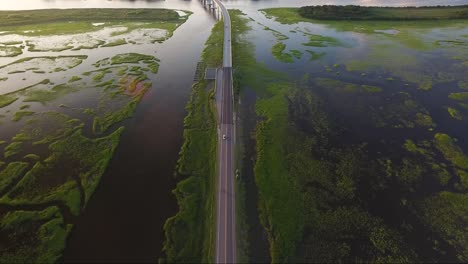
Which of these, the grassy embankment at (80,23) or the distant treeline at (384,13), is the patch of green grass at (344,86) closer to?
the grassy embankment at (80,23)

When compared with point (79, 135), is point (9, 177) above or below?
below

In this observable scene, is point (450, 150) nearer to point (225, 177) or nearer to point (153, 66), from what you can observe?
point (225, 177)

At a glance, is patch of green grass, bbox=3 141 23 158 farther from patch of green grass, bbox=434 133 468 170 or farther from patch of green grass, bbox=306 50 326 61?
patch of green grass, bbox=306 50 326 61

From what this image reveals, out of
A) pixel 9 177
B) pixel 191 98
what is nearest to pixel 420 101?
pixel 191 98

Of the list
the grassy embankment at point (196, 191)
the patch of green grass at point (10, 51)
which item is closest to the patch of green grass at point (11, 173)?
the grassy embankment at point (196, 191)

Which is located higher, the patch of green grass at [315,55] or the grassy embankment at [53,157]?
the patch of green grass at [315,55]

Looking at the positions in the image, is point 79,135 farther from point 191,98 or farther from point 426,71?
point 426,71

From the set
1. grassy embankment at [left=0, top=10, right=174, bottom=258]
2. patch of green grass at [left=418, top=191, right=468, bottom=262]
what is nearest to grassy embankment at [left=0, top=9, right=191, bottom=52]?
grassy embankment at [left=0, top=10, right=174, bottom=258]
